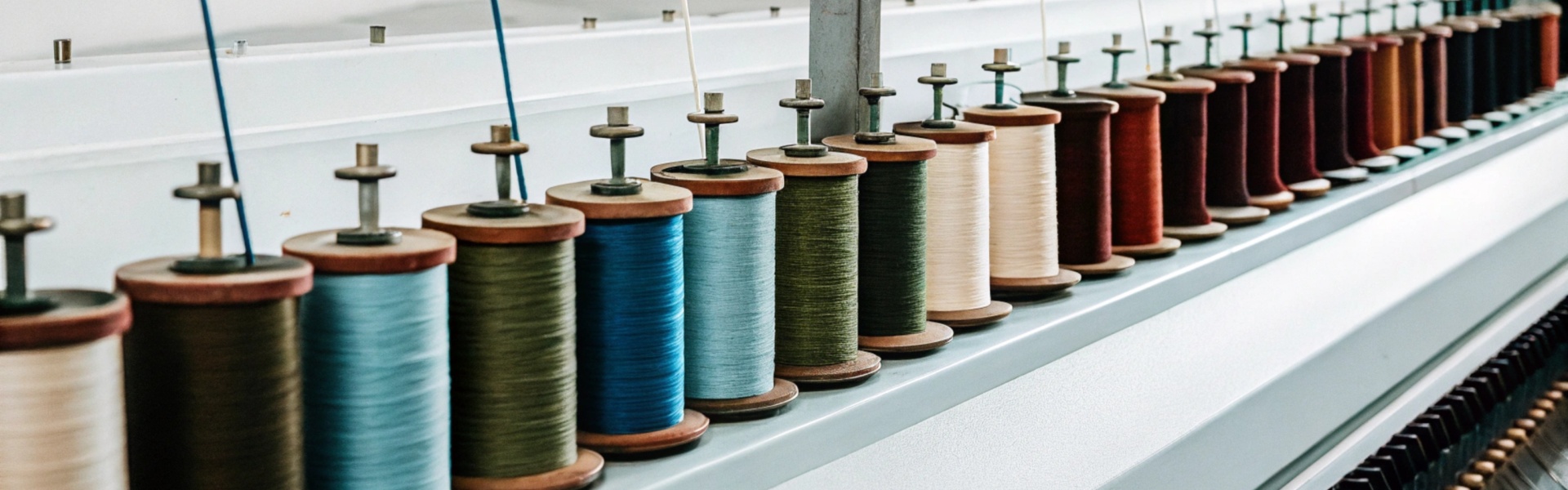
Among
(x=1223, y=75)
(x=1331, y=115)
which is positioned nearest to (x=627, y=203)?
(x=1223, y=75)

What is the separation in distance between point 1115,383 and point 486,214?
0.97 m

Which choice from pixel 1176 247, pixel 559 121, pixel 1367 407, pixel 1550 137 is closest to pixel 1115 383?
pixel 1176 247

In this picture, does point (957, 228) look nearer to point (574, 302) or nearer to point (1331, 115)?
point (574, 302)

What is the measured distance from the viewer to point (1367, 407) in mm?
Result: 2326

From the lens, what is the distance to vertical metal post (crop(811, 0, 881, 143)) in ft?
4.38

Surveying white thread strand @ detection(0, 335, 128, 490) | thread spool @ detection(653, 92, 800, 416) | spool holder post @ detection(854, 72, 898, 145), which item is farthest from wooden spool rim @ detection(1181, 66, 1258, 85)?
white thread strand @ detection(0, 335, 128, 490)

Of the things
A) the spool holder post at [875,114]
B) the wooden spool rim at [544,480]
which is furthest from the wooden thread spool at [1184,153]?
the wooden spool rim at [544,480]

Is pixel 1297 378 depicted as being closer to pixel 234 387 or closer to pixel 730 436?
pixel 730 436

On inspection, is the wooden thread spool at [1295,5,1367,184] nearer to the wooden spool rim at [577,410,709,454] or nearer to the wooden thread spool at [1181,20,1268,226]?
the wooden thread spool at [1181,20,1268,226]

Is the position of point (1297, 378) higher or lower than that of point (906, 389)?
lower

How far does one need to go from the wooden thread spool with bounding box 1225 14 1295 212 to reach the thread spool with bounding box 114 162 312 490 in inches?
56.3

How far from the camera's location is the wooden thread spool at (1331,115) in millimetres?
2062

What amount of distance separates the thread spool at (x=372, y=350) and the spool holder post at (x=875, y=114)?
494 mm

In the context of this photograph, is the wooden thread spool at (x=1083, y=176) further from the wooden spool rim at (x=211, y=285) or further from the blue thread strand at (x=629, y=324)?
the wooden spool rim at (x=211, y=285)
